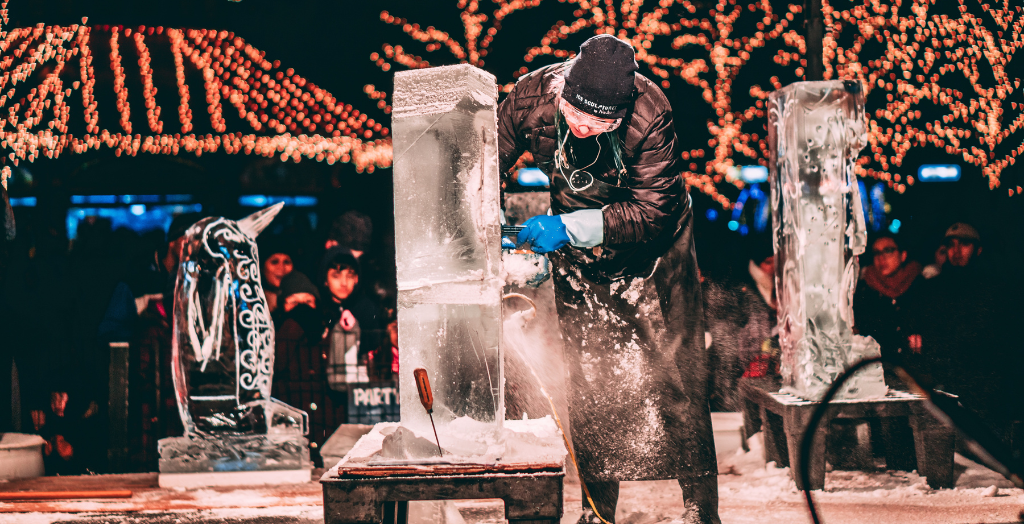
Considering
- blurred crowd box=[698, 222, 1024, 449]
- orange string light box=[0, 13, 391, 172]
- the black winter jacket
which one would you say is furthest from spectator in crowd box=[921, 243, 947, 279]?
orange string light box=[0, 13, 391, 172]

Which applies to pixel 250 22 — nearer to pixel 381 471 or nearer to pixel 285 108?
pixel 285 108

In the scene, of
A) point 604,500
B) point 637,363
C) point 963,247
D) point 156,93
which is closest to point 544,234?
point 637,363

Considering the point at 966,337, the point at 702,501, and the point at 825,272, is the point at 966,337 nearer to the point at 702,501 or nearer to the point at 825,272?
the point at 825,272

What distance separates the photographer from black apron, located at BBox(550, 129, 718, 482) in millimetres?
3453

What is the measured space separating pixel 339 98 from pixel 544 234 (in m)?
5.12

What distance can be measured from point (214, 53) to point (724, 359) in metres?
5.00

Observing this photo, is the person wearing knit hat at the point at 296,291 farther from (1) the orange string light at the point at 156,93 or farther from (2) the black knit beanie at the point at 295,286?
(1) the orange string light at the point at 156,93

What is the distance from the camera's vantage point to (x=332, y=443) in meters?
5.05

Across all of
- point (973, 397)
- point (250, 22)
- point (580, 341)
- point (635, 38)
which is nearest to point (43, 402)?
point (250, 22)

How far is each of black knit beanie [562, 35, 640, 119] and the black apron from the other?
0.54 m

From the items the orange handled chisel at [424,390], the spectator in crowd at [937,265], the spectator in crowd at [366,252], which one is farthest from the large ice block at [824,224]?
the spectator in crowd at [366,252]

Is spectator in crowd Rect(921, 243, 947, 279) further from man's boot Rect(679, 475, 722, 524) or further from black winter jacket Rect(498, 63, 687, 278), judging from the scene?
black winter jacket Rect(498, 63, 687, 278)

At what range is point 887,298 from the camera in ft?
18.1

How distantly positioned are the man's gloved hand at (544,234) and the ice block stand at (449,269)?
48 cm
